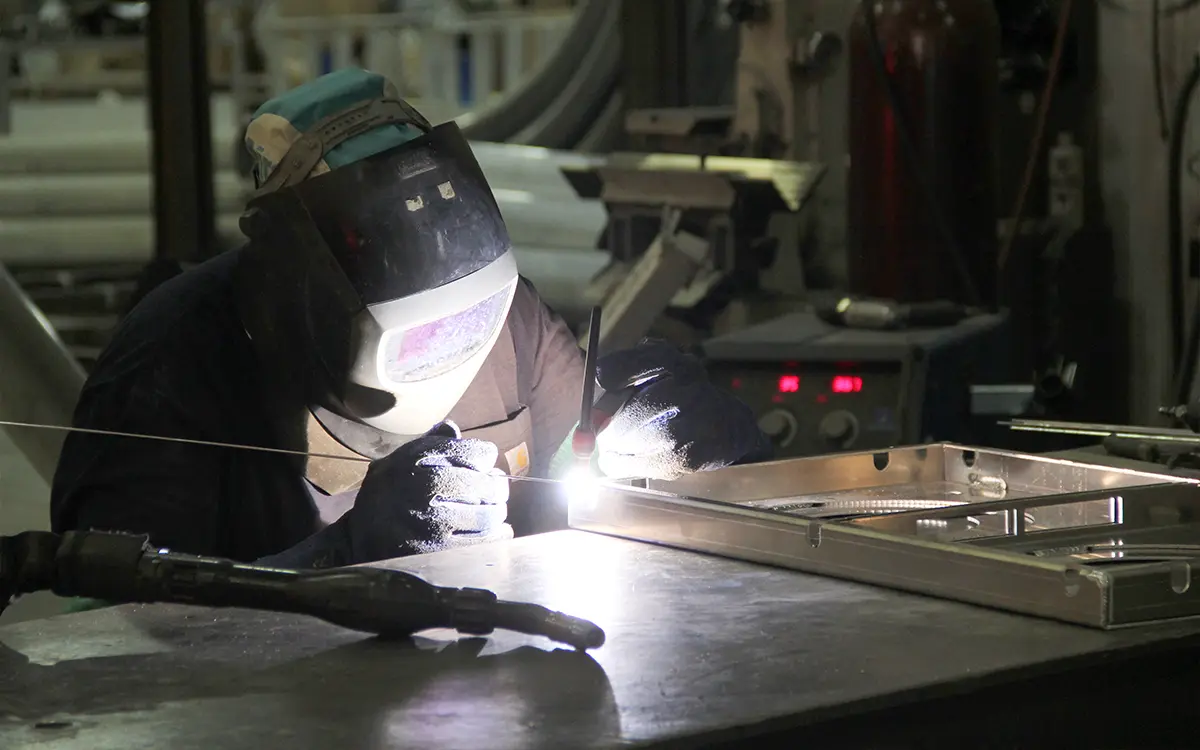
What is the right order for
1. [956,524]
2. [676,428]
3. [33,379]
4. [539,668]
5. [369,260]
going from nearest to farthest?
[539,668] < [956,524] < [369,260] < [676,428] < [33,379]

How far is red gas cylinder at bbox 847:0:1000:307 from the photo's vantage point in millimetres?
3217

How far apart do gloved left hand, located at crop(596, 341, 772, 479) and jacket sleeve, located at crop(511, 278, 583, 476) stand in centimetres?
11

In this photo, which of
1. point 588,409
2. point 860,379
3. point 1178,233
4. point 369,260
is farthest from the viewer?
point 1178,233

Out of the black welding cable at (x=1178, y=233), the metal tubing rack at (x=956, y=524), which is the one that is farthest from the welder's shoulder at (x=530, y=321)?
the black welding cable at (x=1178, y=233)

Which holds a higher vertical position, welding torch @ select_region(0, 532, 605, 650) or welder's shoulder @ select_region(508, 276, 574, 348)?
welder's shoulder @ select_region(508, 276, 574, 348)

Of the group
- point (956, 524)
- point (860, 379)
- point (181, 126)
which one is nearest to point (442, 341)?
point (956, 524)

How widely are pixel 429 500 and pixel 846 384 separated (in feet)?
4.55

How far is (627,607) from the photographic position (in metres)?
1.33

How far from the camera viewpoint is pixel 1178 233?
3219mm

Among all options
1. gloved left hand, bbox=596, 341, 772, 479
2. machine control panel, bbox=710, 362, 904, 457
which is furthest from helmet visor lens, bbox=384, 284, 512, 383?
machine control panel, bbox=710, 362, 904, 457

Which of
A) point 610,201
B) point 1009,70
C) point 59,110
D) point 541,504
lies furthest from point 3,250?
point 541,504

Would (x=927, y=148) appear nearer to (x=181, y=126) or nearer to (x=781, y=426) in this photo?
(x=781, y=426)

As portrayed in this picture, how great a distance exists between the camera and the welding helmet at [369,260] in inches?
72.9

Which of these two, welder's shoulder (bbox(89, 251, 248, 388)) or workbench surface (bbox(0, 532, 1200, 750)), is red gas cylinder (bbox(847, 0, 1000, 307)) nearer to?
welder's shoulder (bbox(89, 251, 248, 388))
